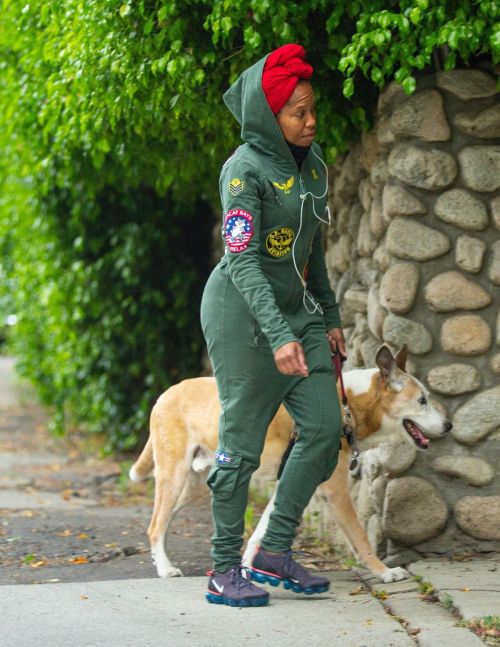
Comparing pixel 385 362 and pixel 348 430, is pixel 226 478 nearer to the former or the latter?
pixel 348 430

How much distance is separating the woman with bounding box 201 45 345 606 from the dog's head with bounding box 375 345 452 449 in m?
0.67

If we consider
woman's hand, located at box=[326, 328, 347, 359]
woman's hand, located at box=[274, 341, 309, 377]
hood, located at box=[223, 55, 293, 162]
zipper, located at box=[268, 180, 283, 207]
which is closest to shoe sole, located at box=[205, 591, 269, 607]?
woman's hand, located at box=[274, 341, 309, 377]

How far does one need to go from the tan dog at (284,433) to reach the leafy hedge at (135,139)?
4.61 ft

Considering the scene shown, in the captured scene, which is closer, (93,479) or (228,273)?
(228,273)

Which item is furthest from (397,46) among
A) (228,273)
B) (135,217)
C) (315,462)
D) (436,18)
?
(135,217)

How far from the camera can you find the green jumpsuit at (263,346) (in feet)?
14.4

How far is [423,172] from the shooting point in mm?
5395

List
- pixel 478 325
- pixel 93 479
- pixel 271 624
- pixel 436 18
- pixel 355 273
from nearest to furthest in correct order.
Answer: pixel 271 624 → pixel 436 18 → pixel 478 325 → pixel 355 273 → pixel 93 479

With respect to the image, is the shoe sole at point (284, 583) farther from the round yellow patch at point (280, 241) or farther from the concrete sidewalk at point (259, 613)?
the round yellow patch at point (280, 241)

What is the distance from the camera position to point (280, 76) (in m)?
4.37

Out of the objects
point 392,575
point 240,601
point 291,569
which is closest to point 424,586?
point 392,575

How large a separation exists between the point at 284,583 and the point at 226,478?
1.78 ft

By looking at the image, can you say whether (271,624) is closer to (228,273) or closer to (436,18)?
(228,273)

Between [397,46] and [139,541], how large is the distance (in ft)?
11.2
